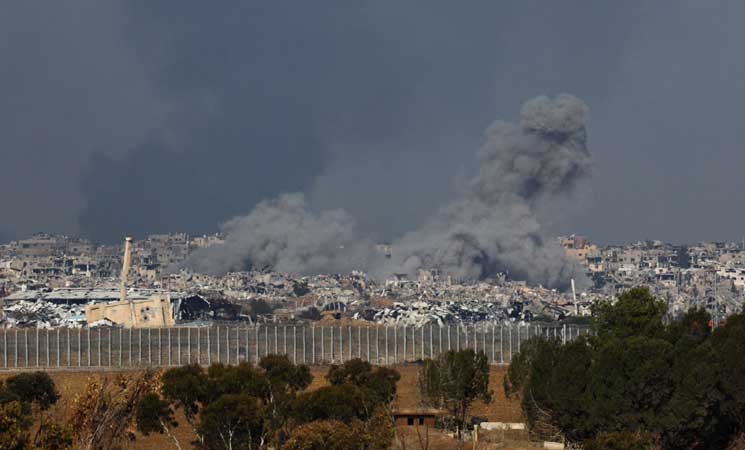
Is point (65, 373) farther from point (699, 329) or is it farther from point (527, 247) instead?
point (527, 247)

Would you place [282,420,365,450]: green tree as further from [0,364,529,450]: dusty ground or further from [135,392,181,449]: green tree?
[135,392,181,449]: green tree

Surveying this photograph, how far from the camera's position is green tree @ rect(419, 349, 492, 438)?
188 feet

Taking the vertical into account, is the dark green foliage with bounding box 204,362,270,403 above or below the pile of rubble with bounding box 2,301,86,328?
below

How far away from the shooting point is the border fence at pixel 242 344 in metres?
77.2

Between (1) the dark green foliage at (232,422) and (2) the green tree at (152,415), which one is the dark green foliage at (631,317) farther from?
(2) the green tree at (152,415)

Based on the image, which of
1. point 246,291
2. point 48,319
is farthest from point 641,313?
point 246,291

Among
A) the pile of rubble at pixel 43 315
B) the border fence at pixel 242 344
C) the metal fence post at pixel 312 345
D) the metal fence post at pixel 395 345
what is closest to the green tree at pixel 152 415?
the border fence at pixel 242 344

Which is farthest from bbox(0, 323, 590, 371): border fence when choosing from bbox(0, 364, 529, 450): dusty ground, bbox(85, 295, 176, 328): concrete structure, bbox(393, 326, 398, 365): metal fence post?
bbox(85, 295, 176, 328): concrete structure

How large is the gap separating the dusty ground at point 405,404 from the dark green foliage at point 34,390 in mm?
516

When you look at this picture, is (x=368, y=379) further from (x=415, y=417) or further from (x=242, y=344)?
(x=242, y=344)

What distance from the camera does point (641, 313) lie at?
56719 mm

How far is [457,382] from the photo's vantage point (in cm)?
5728

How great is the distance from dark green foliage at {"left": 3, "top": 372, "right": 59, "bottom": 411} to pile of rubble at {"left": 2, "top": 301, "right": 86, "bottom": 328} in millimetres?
46003

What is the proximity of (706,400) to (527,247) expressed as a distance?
128 m
